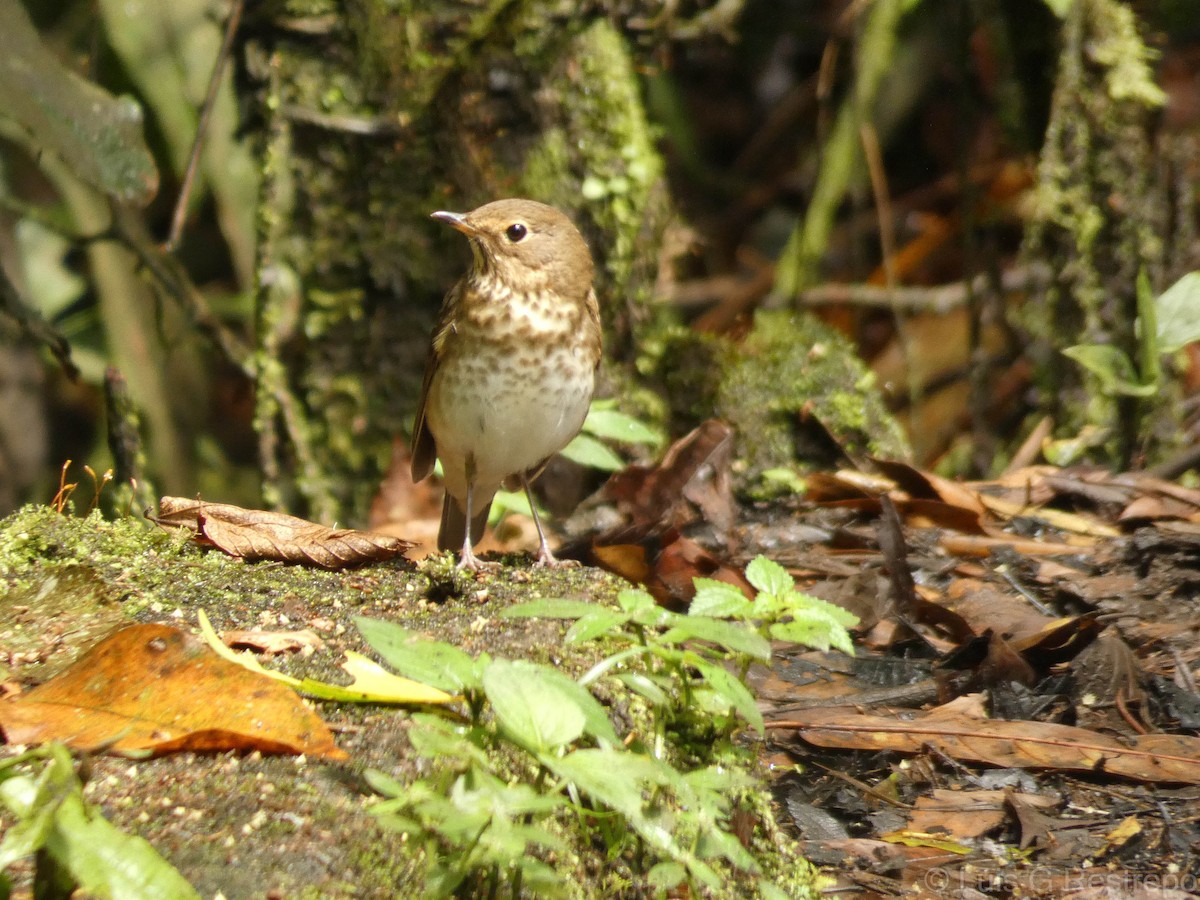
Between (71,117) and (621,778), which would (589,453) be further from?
(621,778)

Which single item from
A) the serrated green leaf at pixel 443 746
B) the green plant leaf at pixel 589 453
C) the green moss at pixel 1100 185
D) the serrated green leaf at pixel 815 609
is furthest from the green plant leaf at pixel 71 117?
the green moss at pixel 1100 185

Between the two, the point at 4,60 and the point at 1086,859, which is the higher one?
the point at 4,60

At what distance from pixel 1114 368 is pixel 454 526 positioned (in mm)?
2208

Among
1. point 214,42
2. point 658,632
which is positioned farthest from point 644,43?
point 658,632

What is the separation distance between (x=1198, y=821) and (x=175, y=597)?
1.91m

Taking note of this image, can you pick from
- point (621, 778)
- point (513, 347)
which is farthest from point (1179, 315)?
point (621, 778)

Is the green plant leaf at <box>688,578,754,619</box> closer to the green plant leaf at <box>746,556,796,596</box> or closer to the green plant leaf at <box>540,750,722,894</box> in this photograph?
the green plant leaf at <box>746,556,796,596</box>

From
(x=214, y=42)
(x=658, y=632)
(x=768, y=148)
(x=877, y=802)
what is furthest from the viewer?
(x=768, y=148)

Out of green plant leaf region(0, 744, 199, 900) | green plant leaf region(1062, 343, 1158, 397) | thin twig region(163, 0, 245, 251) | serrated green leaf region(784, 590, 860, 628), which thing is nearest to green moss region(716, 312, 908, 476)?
green plant leaf region(1062, 343, 1158, 397)

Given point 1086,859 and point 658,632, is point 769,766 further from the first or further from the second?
point 1086,859

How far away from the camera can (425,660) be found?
172 centimetres

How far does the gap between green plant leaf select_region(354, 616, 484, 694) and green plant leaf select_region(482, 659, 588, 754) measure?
0.07 meters

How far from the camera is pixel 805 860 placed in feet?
7.23

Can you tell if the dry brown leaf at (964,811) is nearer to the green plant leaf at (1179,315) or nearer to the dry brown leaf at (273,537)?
the dry brown leaf at (273,537)
